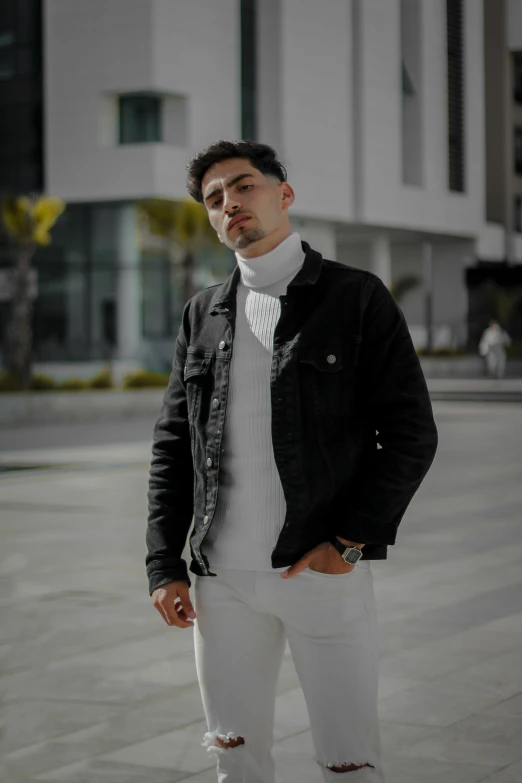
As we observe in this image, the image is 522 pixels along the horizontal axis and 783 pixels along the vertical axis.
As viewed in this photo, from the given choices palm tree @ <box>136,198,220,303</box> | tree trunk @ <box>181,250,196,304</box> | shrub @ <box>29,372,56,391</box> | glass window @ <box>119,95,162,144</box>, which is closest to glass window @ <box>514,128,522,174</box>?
glass window @ <box>119,95,162,144</box>

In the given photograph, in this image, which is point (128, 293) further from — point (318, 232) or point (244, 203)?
point (244, 203)

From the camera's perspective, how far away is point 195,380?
3086 mm

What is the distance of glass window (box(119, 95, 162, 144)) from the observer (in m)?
36.8

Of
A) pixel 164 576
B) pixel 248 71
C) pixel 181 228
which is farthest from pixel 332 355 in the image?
pixel 248 71

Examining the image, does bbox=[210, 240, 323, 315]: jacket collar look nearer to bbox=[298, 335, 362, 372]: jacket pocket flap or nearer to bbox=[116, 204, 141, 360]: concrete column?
bbox=[298, 335, 362, 372]: jacket pocket flap

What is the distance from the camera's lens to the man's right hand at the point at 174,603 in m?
3.10

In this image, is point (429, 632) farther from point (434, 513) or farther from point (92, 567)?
point (434, 513)

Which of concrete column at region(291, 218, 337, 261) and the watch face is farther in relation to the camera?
concrete column at region(291, 218, 337, 261)

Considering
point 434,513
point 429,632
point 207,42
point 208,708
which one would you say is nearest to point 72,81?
point 207,42

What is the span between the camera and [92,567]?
840 cm

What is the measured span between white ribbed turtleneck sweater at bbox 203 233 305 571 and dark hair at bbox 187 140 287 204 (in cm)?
18

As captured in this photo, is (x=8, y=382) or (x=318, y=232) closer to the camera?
(x=8, y=382)

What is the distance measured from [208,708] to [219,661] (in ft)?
0.42

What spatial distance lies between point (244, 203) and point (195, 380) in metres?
0.44
